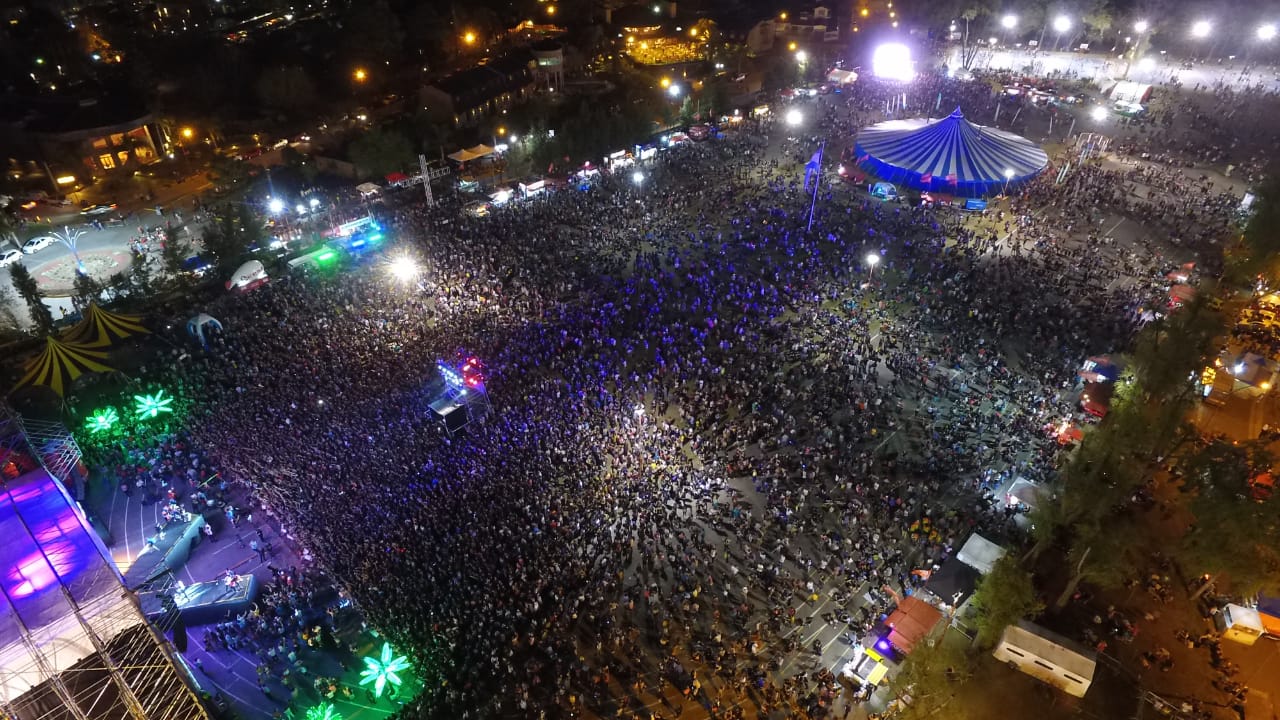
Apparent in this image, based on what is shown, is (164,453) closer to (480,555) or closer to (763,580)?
(480,555)

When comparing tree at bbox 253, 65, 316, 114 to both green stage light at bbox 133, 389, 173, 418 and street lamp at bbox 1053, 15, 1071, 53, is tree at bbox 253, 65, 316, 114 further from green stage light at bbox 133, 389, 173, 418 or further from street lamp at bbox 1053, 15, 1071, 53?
street lamp at bbox 1053, 15, 1071, 53

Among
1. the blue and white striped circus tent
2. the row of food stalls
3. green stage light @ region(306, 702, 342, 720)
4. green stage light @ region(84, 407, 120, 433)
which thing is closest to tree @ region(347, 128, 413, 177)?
green stage light @ region(84, 407, 120, 433)

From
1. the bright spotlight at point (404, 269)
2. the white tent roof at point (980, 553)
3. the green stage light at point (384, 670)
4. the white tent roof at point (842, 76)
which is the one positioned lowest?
the green stage light at point (384, 670)

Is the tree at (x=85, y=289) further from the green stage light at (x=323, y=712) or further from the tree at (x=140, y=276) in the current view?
the green stage light at (x=323, y=712)

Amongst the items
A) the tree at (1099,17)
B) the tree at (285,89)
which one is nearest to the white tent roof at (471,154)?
the tree at (285,89)

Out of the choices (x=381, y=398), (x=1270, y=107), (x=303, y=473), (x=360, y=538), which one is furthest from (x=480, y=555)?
(x=1270, y=107)
